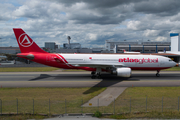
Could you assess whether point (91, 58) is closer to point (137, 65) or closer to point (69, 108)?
point (137, 65)

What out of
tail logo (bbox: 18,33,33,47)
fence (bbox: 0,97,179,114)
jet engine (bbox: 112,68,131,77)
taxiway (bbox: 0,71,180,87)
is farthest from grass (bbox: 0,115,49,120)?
tail logo (bbox: 18,33,33,47)

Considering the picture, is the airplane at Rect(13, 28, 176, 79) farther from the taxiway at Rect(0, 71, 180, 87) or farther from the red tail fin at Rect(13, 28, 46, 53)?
the taxiway at Rect(0, 71, 180, 87)

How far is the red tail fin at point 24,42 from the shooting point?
2847 centimetres

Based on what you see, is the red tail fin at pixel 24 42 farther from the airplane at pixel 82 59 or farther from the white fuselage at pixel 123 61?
the white fuselage at pixel 123 61

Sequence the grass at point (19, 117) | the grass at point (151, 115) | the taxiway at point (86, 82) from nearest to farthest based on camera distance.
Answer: the grass at point (19, 117) → the grass at point (151, 115) → the taxiway at point (86, 82)

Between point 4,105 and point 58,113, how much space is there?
4.73 metres

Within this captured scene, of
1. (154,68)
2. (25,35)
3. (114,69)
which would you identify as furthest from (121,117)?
(25,35)

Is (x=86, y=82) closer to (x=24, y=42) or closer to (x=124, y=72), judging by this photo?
(x=124, y=72)

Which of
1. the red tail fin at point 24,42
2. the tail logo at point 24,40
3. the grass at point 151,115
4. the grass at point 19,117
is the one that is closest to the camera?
the grass at point 19,117

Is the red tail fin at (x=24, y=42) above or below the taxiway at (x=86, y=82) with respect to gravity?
above

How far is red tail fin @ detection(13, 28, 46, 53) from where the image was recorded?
28.5m

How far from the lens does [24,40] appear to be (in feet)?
94.7

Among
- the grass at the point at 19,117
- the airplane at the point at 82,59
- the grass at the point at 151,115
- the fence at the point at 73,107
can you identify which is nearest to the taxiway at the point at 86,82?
the airplane at the point at 82,59

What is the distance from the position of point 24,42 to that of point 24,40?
0.40 metres
